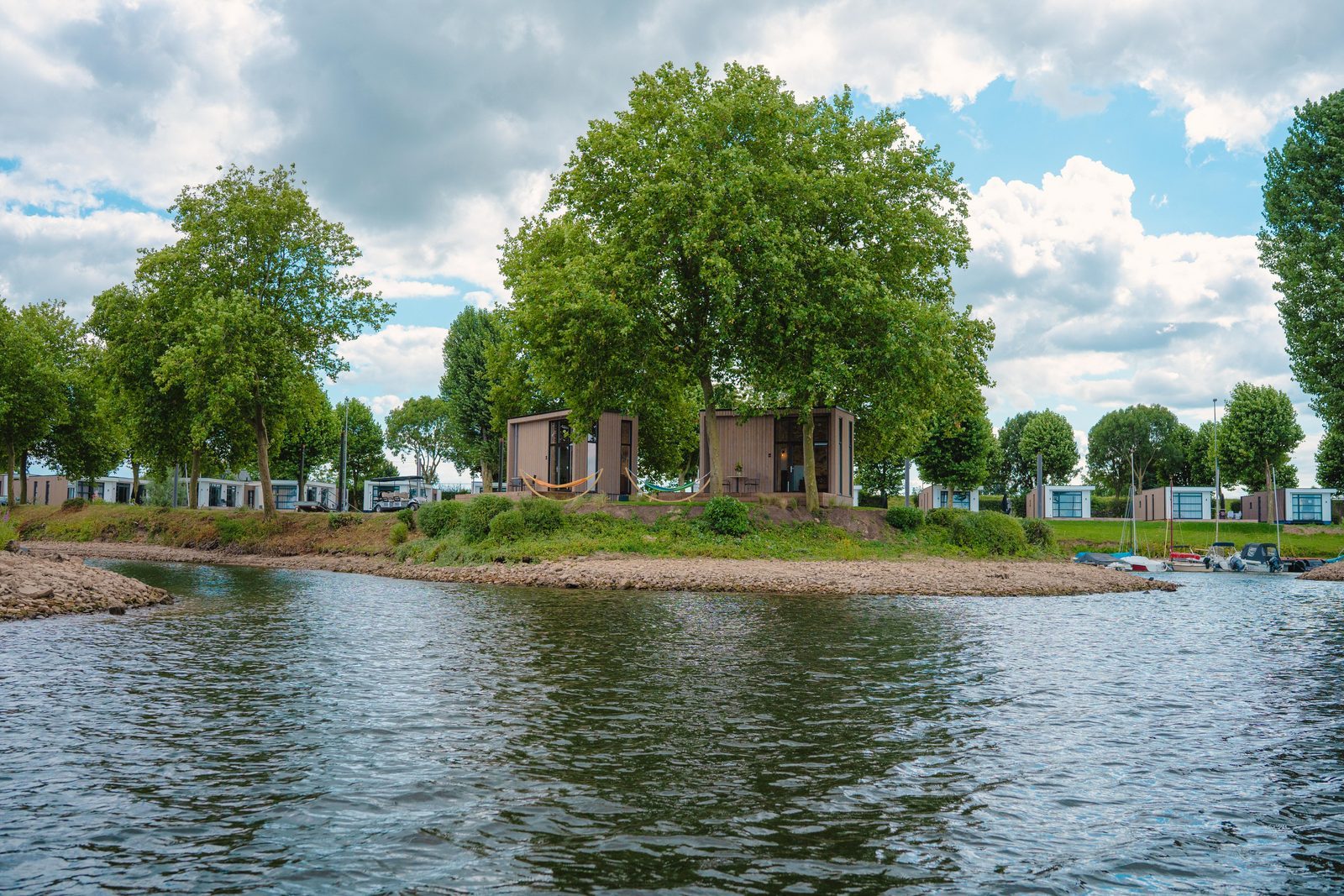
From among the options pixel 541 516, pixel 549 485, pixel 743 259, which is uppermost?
pixel 743 259

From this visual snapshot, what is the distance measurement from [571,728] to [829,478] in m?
32.8

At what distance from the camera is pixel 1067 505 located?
295 ft

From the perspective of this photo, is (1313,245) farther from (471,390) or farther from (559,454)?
(471,390)

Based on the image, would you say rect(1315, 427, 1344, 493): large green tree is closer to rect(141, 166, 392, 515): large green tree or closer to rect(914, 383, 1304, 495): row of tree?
rect(914, 383, 1304, 495): row of tree

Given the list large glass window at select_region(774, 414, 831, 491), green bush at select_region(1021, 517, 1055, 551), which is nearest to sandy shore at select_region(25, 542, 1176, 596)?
green bush at select_region(1021, 517, 1055, 551)

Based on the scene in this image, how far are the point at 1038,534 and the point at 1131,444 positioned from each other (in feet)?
235

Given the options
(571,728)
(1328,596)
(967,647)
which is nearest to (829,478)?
(1328,596)

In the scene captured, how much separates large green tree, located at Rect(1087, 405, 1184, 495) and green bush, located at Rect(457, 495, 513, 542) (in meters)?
89.3

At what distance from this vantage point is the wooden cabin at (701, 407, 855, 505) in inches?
1638

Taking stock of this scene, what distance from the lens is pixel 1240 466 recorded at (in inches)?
3169

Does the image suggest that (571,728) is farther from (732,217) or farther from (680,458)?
(680,458)

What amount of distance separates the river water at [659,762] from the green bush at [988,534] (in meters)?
22.1

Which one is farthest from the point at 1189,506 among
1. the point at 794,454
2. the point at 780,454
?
the point at 780,454

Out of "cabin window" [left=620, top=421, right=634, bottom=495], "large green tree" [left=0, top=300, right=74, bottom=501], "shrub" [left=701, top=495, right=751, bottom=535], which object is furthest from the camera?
"large green tree" [left=0, top=300, right=74, bottom=501]
